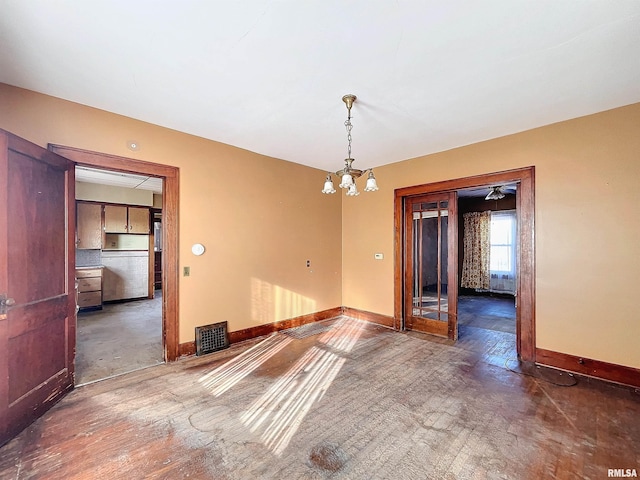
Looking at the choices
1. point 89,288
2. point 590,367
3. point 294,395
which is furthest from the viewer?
point 89,288

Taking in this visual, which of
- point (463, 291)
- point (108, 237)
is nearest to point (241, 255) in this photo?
point (108, 237)

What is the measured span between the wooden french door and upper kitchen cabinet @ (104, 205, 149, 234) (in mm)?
6358

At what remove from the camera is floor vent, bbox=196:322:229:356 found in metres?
3.59

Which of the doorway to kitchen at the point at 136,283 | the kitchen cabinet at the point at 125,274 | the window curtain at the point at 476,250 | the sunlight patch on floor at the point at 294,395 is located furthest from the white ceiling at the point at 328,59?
the window curtain at the point at 476,250

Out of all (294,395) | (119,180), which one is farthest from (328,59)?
(119,180)

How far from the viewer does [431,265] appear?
14.7 ft

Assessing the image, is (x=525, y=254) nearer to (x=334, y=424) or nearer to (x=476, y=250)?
(x=334, y=424)

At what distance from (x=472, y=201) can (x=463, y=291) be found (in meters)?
2.66

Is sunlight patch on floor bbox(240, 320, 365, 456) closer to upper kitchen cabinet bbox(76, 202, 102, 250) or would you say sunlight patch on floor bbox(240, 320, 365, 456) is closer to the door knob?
the door knob

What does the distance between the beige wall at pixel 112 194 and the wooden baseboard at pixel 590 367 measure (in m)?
8.33

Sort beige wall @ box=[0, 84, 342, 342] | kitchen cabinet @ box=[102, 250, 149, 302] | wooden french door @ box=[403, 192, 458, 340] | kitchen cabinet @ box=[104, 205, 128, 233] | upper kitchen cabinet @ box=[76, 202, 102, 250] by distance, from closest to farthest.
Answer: beige wall @ box=[0, 84, 342, 342] → wooden french door @ box=[403, 192, 458, 340] → upper kitchen cabinet @ box=[76, 202, 102, 250] → kitchen cabinet @ box=[104, 205, 128, 233] → kitchen cabinet @ box=[102, 250, 149, 302]

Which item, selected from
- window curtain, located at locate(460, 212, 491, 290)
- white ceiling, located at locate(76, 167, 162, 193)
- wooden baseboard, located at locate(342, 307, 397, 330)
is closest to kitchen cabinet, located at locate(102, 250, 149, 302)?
white ceiling, located at locate(76, 167, 162, 193)

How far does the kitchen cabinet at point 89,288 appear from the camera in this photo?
5793mm

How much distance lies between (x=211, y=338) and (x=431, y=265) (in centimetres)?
343
